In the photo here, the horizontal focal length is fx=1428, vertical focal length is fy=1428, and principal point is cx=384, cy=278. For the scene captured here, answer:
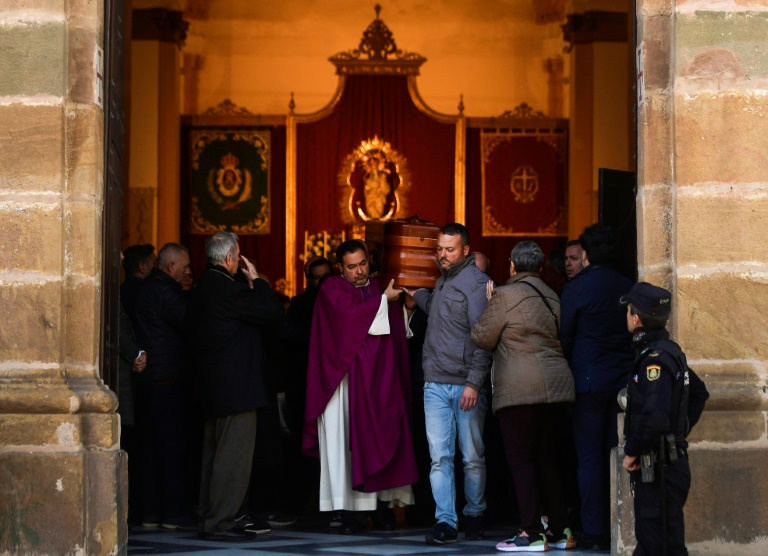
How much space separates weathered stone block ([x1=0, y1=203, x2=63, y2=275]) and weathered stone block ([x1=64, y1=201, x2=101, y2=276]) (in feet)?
0.21

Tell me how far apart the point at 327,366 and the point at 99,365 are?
5.91ft

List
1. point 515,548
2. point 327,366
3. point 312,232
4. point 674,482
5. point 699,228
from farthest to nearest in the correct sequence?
1. point 312,232
2. point 327,366
3. point 515,548
4. point 699,228
5. point 674,482

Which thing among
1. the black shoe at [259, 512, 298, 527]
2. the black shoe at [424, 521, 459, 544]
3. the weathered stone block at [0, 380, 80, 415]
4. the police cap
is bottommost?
the black shoe at [259, 512, 298, 527]

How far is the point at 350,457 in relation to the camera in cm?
870

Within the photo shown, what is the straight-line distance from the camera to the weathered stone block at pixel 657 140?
720cm

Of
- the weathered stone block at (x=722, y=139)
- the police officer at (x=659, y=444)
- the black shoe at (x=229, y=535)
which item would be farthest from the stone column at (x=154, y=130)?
the police officer at (x=659, y=444)

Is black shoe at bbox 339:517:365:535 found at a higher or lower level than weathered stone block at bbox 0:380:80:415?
lower

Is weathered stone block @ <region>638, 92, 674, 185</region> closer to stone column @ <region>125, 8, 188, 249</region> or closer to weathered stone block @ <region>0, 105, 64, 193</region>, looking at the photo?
weathered stone block @ <region>0, 105, 64, 193</region>

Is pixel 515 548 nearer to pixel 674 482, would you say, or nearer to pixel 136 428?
pixel 674 482

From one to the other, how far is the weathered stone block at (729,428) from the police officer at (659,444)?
2.72 ft

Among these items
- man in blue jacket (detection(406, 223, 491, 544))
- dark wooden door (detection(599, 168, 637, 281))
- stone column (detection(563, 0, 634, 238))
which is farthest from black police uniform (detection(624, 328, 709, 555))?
stone column (detection(563, 0, 634, 238))

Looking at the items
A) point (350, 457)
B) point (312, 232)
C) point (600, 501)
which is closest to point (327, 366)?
point (350, 457)

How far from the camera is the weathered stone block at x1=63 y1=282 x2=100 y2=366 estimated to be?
23.4ft

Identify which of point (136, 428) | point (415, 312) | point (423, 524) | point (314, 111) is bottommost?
point (423, 524)
